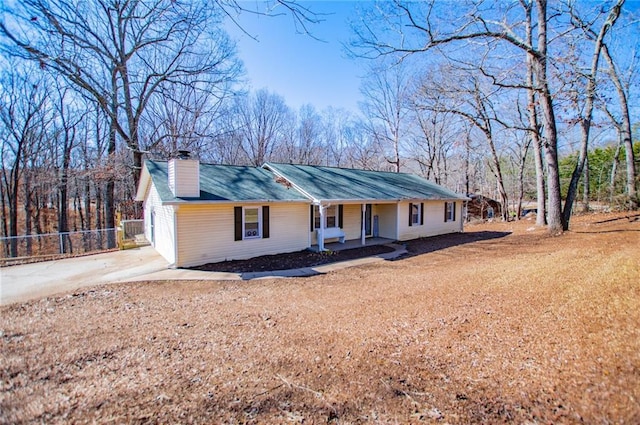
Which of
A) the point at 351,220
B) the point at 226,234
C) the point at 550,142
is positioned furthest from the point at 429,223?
the point at 226,234

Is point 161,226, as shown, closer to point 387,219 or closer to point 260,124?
point 387,219

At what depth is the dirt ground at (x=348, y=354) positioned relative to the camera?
275 cm

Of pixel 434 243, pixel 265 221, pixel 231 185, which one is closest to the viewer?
pixel 265 221

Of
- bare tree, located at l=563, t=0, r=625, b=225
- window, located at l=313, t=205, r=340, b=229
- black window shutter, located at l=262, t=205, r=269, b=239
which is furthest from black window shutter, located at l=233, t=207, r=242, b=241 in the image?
bare tree, located at l=563, t=0, r=625, b=225

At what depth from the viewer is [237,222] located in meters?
10.9

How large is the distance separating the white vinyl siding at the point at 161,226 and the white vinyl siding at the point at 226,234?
64cm

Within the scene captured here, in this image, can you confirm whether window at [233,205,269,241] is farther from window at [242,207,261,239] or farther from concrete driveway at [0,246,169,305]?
concrete driveway at [0,246,169,305]

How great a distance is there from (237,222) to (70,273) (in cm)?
546

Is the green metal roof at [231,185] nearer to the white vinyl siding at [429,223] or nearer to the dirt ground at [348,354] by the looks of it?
the dirt ground at [348,354]

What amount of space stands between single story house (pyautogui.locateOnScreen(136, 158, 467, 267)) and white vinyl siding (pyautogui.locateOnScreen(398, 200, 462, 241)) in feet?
0.18

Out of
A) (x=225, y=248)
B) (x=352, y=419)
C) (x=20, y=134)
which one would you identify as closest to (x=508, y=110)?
(x=225, y=248)

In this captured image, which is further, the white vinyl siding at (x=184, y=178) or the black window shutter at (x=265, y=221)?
the black window shutter at (x=265, y=221)

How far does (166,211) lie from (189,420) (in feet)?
31.3

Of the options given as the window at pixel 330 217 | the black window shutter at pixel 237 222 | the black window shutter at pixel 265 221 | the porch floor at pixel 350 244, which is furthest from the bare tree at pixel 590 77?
the black window shutter at pixel 237 222
